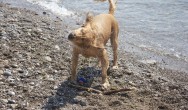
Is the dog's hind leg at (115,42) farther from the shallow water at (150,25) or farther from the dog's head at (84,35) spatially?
the dog's head at (84,35)

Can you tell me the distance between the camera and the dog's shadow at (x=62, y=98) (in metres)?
6.22

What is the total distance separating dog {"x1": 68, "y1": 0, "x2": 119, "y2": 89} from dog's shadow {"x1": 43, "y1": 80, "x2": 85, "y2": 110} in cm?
34

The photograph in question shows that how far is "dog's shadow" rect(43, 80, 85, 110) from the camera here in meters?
6.22

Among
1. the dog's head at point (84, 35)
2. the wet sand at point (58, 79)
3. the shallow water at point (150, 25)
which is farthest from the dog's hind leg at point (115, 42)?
the dog's head at point (84, 35)

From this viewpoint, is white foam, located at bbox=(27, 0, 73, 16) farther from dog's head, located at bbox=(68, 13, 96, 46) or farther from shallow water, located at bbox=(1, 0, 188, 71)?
dog's head, located at bbox=(68, 13, 96, 46)

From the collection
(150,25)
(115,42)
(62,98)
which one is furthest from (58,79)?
(150,25)

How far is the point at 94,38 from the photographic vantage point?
643 cm

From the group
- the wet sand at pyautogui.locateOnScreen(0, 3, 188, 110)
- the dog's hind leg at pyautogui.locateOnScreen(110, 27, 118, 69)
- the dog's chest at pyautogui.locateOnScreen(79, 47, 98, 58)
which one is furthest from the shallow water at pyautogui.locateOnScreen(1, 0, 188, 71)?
the dog's chest at pyautogui.locateOnScreen(79, 47, 98, 58)

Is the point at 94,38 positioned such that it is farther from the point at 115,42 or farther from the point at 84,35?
the point at 115,42

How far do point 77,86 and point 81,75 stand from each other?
0.70m

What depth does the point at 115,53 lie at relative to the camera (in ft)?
27.6

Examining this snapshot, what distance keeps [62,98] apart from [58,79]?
76cm

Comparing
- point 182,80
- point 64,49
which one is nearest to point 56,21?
point 64,49

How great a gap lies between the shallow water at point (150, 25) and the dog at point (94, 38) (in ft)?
7.35
